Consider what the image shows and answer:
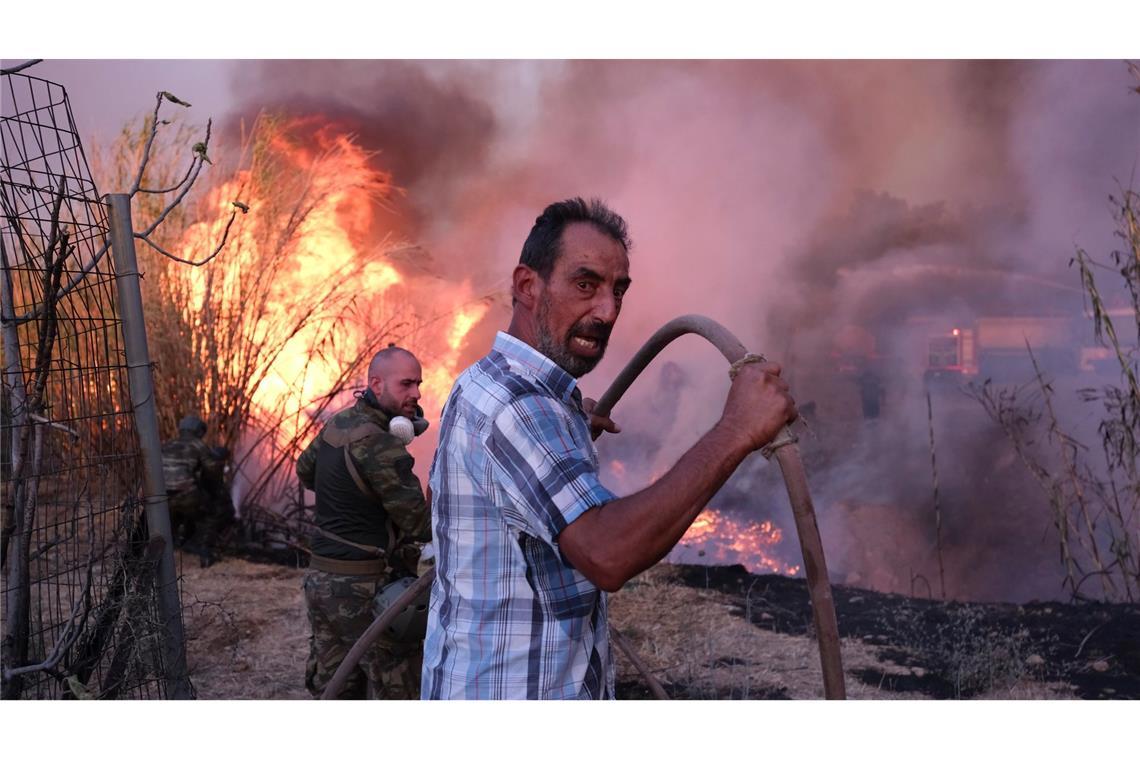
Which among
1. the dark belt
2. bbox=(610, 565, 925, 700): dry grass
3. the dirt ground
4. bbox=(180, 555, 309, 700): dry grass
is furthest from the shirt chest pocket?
bbox=(610, 565, 925, 700): dry grass

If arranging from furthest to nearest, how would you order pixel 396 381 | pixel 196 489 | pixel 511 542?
Answer: pixel 196 489, pixel 396 381, pixel 511 542

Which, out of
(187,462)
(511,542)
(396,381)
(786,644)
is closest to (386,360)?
(396,381)

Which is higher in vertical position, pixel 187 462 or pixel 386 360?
pixel 386 360

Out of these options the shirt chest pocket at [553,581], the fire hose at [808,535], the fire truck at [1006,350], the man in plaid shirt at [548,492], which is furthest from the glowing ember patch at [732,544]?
the shirt chest pocket at [553,581]

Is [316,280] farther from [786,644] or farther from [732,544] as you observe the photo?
[786,644]

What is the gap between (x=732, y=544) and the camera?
826cm

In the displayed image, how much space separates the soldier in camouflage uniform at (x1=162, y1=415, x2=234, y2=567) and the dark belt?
370 cm

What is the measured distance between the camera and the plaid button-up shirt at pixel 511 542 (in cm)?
179

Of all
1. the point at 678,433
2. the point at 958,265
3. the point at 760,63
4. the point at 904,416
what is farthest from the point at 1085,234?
the point at 678,433

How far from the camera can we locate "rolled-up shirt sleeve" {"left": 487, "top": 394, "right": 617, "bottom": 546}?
5.67 ft

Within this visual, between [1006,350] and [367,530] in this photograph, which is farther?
[1006,350]

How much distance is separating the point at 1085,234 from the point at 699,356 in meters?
3.14

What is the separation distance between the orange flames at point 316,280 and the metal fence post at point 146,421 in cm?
425

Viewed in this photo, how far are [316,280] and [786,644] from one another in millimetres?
4886
